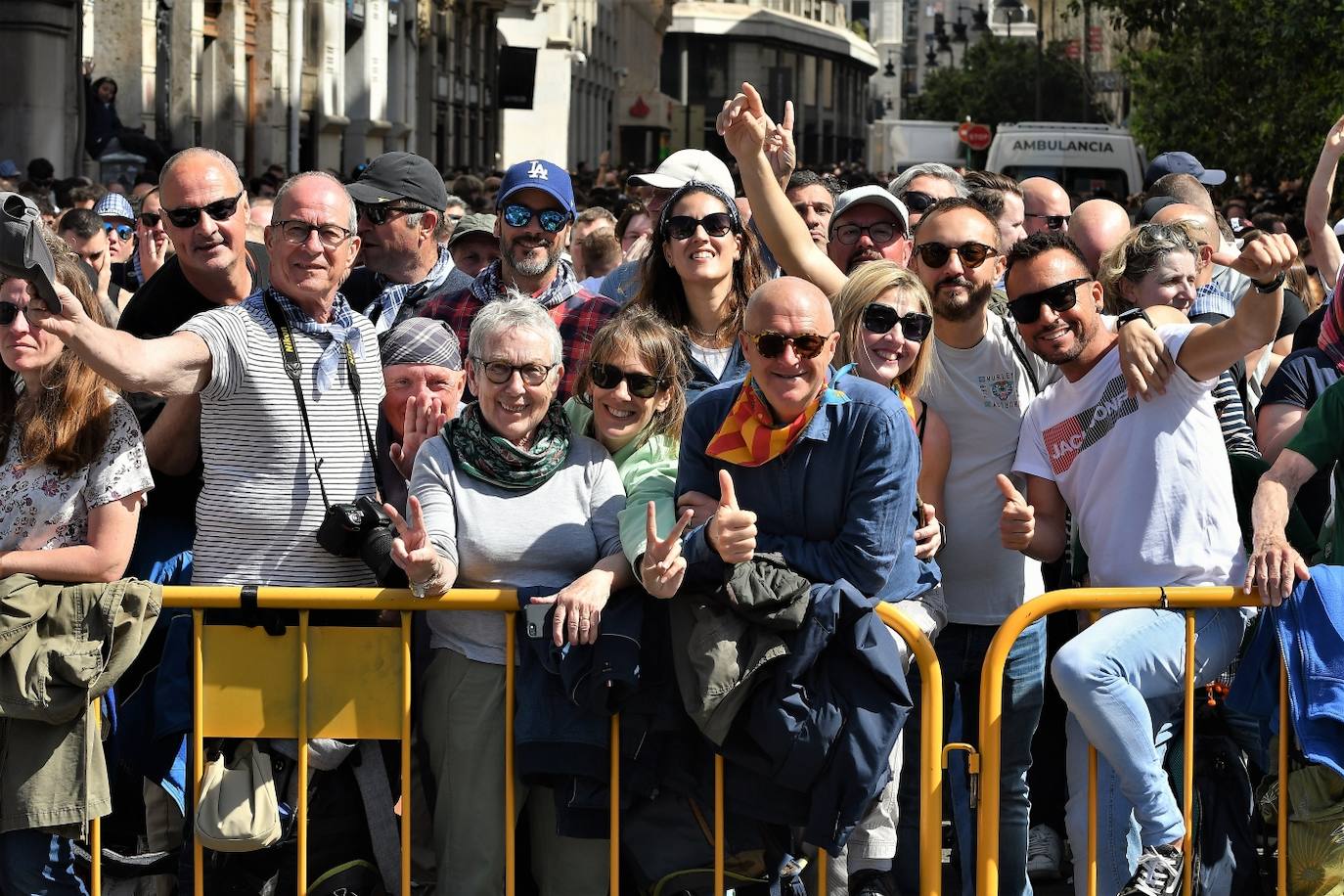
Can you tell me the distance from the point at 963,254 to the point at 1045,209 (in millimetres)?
3087

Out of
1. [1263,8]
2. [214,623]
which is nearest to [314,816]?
[214,623]

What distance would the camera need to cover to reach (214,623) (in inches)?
179

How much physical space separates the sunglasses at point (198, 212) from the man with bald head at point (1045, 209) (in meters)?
4.17

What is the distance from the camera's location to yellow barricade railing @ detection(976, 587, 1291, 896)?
4.48 m

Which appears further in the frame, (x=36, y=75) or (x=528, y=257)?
(x=36, y=75)

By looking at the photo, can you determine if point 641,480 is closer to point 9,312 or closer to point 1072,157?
point 9,312

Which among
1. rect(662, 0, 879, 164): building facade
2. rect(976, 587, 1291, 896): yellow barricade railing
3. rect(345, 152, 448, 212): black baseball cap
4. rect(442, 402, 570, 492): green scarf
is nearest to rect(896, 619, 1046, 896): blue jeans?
rect(976, 587, 1291, 896): yellow barricade railing

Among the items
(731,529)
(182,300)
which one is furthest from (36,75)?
(731,529)

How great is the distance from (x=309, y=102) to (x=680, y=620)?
2866cm

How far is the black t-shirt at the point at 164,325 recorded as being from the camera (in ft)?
16.0

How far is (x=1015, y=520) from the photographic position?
4668 millimetres

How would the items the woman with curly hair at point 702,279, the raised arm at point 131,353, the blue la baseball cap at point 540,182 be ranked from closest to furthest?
the raised arm at point 131,353, the woman with curly hair at point 702,279, the blue la baseball cap at point 540,182

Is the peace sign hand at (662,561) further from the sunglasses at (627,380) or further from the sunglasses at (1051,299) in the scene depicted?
the sunglasses at (1051,299)

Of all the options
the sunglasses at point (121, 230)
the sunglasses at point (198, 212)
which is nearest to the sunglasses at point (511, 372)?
the sunglasses at point (198, 212)
